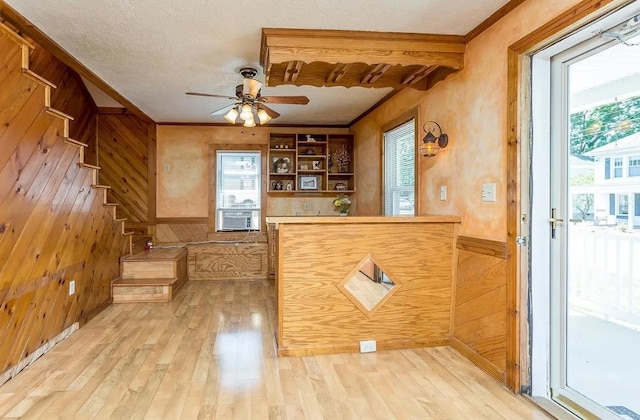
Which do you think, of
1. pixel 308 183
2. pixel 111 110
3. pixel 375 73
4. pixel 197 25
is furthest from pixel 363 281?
pixel 111 110

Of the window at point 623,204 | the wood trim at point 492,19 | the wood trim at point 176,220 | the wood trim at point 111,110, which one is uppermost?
the wood trim at point 111,110

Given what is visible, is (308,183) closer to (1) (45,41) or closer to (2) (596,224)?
(1) (45,41)

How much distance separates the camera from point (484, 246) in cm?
267

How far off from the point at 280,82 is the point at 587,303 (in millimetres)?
2736

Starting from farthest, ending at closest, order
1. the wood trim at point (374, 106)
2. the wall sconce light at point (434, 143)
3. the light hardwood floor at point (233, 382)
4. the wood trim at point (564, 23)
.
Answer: the wood trim at point (374, 106) < the wall sconce light at point (434, 143) < the light hardwood floor at point (233, 382) < the wood trim at point (564, 23)

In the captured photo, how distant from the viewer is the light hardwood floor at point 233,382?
212 centimetres

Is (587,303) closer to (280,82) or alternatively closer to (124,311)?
(280,82)

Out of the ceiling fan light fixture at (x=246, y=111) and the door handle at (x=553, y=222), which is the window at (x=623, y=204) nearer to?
the door handle at (x=553, y=222)

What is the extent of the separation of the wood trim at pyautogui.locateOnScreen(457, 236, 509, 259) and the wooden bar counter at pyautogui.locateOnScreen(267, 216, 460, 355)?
0.13 meters

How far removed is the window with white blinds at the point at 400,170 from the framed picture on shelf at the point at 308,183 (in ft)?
5.84

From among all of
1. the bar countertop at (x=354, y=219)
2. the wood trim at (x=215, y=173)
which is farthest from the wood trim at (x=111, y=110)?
the bar countertop at (x=354, y=219)

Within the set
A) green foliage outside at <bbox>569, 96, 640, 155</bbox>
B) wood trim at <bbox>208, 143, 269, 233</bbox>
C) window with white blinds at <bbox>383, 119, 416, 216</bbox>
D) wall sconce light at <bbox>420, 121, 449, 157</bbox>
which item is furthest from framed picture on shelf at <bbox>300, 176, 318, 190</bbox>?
green foliage outside at <bbox>569, 96, 640, 155</bbox>

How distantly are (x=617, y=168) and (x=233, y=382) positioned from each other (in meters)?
2.49

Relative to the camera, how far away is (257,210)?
20.6ft
